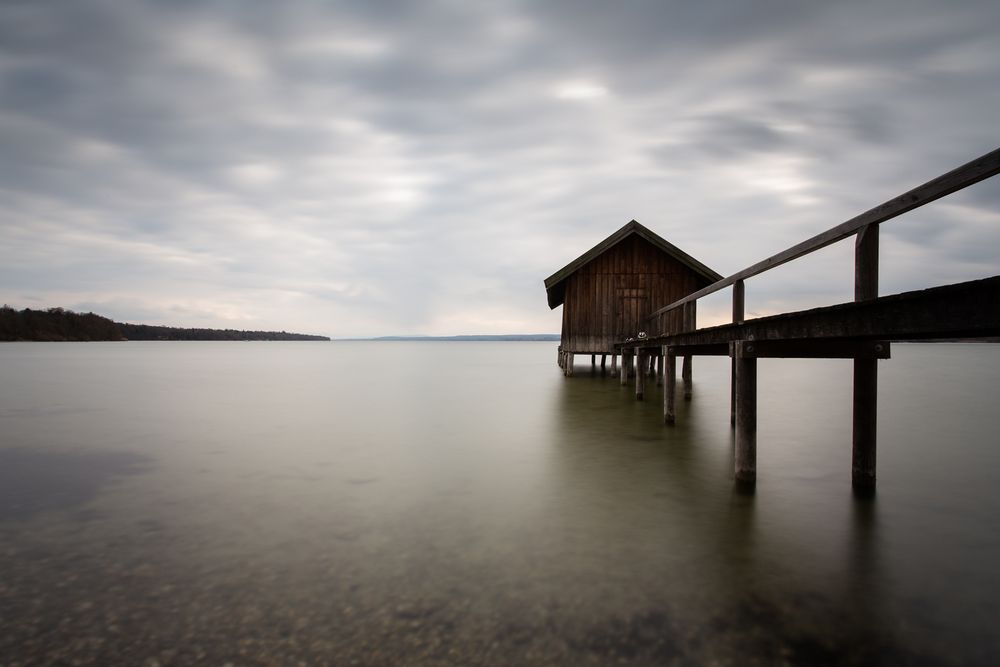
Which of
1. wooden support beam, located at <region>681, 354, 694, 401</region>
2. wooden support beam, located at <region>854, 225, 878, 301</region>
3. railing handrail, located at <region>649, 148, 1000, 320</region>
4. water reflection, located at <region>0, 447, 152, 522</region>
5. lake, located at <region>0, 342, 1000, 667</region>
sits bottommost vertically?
water reflection, located at <region>0, 447, 152, 522</region>

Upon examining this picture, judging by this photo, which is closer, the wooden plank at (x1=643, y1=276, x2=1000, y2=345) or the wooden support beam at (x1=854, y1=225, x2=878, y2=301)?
the wooden plank at (x1=643, y1=276, x2=1000, y2=345)

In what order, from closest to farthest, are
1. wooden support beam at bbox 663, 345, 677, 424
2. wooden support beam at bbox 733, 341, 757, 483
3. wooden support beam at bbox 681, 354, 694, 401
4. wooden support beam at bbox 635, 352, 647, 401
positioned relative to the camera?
wooden support beam at bbox 733, 341, 757, 483 < wooden support beam at bbox 663, 345, 677, 424 < wooden support beam at bbox 635, 352, 647, 401 < wooden support beam at bbox 681, 354, 694, 401

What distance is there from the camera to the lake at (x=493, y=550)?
11.2ft

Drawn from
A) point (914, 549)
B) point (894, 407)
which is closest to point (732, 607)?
point (914, 549)

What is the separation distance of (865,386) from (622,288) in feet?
51.1

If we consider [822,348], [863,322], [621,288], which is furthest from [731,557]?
[621,288]

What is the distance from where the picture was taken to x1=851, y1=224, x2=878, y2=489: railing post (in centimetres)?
506

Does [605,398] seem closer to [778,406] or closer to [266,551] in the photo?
[778,406]

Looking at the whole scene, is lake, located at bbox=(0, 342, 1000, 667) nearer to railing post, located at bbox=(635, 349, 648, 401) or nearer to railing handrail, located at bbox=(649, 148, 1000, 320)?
railing handrail, located at bbox=(649, 148, 1000, 320)

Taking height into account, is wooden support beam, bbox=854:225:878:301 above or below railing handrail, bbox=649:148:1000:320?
below

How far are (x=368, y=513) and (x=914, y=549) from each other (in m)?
5.35

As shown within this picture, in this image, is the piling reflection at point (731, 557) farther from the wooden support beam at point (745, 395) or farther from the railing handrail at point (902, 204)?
the railing handrail at point (902, 204)

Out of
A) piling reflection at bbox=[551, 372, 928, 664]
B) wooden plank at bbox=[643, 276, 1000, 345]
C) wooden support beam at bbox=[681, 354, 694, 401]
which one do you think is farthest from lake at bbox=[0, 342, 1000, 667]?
wooden support beam at bbox=[681, 354, 694, 401]

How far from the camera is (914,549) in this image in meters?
5.24
